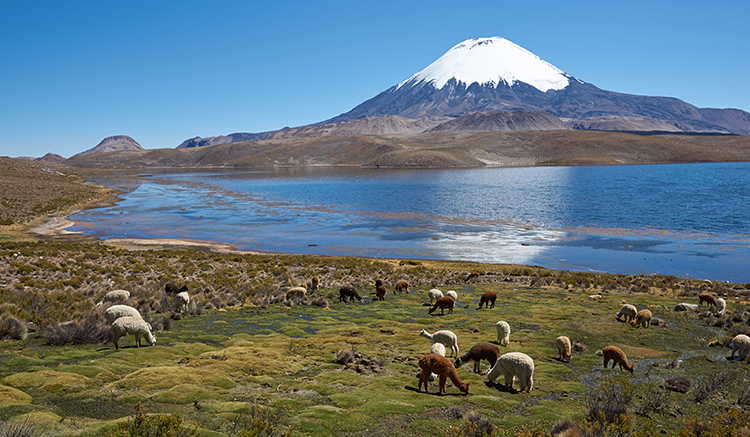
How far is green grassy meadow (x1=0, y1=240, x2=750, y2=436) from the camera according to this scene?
827 cm

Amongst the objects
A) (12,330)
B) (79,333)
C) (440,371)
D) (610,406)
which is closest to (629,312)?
(610,406)

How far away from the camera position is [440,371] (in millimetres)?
10273

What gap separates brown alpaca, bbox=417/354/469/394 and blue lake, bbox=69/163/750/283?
96.0ft

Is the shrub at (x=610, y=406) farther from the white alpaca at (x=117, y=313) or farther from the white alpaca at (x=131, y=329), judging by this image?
the white alpaca at (x=117, y=313)

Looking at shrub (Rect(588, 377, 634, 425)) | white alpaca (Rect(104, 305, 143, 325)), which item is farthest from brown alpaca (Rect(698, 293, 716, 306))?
white alpaca (Rect(104, 305, 143, 325))

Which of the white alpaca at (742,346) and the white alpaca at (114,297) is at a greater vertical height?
the white alpaca at (114,297)

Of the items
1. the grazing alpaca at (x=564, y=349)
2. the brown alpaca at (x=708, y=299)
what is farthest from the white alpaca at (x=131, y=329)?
the brown alpaca at (x=708, y=299)

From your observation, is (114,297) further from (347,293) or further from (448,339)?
(448,339)

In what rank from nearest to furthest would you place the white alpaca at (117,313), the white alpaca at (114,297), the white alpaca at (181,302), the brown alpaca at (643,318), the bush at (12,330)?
1. the bush at (12,330)
2. the white alpaca at (117,313)
3. the brown alpaca at (643,318)
4. the white alpaca at (114,297)
5. the white alpaca at (181,302)

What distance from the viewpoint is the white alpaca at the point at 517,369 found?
10562mm

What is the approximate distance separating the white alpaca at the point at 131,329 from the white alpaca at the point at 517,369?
35.4 ft

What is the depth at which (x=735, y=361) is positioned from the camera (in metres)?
13.2

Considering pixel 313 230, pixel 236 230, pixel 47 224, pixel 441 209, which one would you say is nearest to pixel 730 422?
pixel 313 230

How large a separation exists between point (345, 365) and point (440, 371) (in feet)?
10.3
